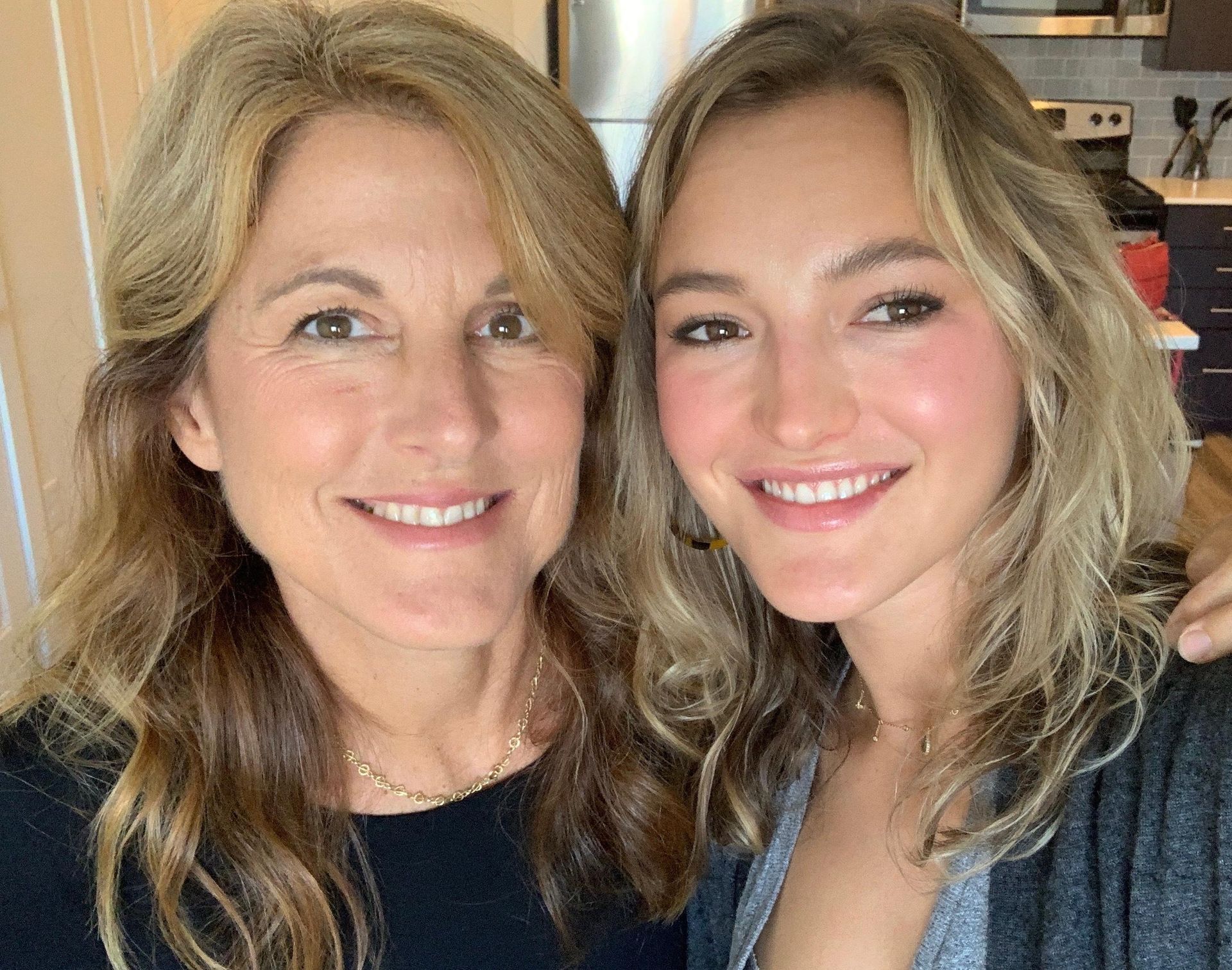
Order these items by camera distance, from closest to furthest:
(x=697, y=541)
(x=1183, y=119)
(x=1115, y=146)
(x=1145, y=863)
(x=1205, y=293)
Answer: (x=1145, y=863) → (x=697, y=541) → (x=1115, y=146) → (x=1205, y=293) → (x=1183, y=119)

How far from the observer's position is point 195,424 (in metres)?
1.31

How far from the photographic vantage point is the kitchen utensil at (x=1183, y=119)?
553 centimetres

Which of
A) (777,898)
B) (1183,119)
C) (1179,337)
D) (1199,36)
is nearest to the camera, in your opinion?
(777,898)

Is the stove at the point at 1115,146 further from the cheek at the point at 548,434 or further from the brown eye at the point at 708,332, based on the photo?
the cheek at the point at 548,434

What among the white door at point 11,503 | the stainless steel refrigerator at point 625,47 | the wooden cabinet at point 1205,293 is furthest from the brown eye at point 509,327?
the wooden cabinet at point 1205,293

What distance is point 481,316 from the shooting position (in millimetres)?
1234

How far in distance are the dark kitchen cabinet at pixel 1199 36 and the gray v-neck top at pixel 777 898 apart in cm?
483

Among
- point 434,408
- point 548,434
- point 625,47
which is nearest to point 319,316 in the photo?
point 434,408

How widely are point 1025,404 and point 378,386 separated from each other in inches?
28.8

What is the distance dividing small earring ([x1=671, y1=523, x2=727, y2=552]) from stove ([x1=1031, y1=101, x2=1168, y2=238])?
3.90 m

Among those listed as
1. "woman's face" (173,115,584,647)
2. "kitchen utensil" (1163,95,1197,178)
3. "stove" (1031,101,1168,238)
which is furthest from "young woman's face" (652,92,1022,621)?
"kitchen utensil" (1163,95,1197,178)

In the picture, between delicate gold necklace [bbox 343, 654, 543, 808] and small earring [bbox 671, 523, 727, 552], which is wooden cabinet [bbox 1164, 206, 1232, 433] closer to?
small earring [bbox 671, 523, 727, 552]

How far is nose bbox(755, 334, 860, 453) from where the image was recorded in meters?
→ 1.21

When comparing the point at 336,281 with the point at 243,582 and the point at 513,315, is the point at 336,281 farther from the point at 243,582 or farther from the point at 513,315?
the point at 243,582
